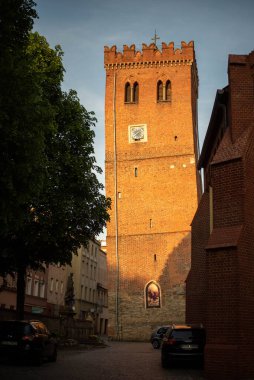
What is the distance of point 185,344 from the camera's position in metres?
15.6

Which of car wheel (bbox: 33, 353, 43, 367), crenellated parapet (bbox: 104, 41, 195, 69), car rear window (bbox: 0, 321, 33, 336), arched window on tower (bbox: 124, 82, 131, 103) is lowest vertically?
car wheel (bbox: 33, 353, 43, 367)

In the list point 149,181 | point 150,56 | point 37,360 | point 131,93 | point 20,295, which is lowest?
point 37,360

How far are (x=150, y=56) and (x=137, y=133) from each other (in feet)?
24.3

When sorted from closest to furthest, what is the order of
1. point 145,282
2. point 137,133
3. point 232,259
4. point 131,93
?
point 232,259
point 145,282
point 137,133
point 131,93

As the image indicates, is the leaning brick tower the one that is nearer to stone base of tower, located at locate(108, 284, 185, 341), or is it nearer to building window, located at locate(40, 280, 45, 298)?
stone base of tower, located at locate(108, 284, 185, 341)

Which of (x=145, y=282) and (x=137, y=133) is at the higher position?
(x=137, y=133)

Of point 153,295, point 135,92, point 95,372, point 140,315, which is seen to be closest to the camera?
point 95,372

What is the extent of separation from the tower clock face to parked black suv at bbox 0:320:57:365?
93.2 ft

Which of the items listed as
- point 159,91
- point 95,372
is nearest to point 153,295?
point 159,91

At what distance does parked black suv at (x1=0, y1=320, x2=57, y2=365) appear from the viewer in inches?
628

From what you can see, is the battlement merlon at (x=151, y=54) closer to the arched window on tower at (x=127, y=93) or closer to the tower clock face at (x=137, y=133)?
the arched window on tower at (x=127, y=93)

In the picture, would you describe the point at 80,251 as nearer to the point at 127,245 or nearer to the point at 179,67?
the point at 127,245

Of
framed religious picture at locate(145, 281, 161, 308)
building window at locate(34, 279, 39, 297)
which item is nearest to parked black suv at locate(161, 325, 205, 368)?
framed religious picture at locate(145, 281, 161, 308)

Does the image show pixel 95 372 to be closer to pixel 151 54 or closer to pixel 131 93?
pixel 131 93
